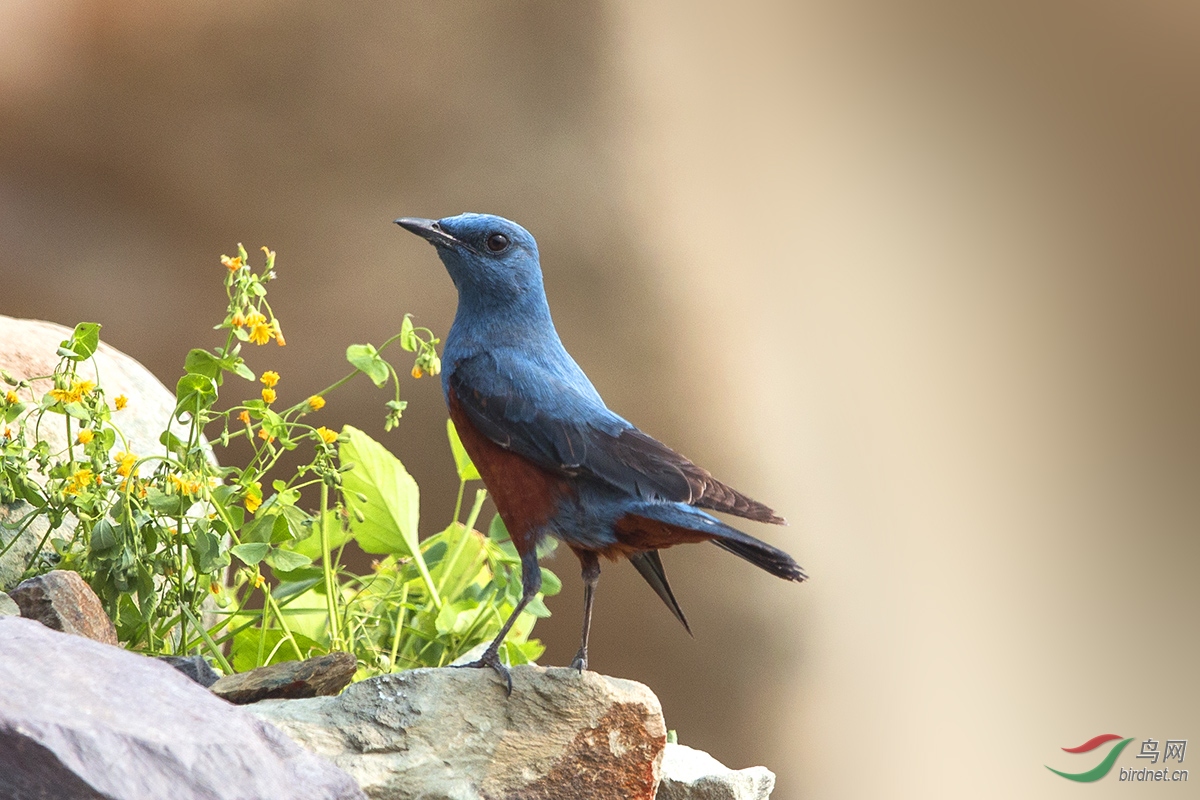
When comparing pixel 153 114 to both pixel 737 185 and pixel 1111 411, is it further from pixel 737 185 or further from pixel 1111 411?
pixel 1111 411

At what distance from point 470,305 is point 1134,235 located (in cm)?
265

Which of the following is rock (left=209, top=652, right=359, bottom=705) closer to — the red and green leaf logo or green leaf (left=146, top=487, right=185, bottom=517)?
green leaf (left=146, top=487, right=185, bottom=517)

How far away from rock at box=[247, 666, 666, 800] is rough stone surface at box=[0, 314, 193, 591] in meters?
0.71

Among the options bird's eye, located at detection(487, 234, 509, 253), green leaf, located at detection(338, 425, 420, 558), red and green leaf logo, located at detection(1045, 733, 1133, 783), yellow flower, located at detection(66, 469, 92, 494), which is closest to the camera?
yellow flower, located at detection(66, 469, 92, 494)

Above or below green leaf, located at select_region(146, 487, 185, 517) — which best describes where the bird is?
above

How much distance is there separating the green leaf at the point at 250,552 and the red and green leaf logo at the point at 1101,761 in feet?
8.67

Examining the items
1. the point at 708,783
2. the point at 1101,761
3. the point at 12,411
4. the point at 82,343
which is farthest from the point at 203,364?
the point at 1101,761

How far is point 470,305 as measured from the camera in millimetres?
2006

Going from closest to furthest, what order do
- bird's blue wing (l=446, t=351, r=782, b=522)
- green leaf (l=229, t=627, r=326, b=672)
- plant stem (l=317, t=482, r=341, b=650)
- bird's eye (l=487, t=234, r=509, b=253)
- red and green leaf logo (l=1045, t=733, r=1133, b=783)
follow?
bird's blue wing (l=446, t=351, r=782, b=522), bird's eye (l=487, t=234, r=509, b=253), plant stem (l=317, t=482, r=341, b=650), green leaf (l=229, t=627, r=326, b=672), red and green leaf logo (l=1045, t=733, r=1133, b=783)

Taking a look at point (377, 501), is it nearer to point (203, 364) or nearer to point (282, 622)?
point (282, 622)

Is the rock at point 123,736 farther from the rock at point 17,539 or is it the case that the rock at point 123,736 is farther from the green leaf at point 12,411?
the rock at point 17,539

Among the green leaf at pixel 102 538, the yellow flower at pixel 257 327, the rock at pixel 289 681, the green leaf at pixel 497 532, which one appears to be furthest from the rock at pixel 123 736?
the green leaf at pixel 497 532

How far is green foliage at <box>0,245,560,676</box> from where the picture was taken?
1.83 metres

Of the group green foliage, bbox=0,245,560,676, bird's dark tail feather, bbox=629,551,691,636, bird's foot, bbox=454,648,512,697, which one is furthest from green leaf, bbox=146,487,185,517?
bird's dark tail feather, bbox=629,551,691,636
